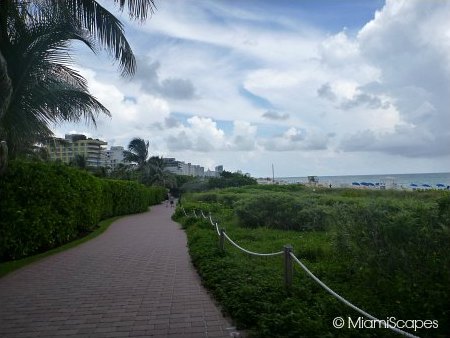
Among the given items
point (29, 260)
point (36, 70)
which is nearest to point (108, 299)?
point (29, 260)

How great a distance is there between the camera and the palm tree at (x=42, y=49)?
8.91 metres

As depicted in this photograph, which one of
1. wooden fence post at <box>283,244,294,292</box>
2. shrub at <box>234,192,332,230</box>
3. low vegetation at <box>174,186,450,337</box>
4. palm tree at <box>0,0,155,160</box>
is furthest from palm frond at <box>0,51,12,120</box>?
shrub at <box>234,192,332,230</box>

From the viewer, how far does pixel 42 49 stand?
10.2m

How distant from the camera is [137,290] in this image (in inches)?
288

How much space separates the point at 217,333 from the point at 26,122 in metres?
7.82

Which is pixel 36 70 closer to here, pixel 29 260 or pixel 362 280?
pixel 29 260

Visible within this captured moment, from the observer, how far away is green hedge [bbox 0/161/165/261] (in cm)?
991

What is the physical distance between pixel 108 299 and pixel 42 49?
21.7ft

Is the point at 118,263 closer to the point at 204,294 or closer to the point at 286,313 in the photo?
the point at 204,294

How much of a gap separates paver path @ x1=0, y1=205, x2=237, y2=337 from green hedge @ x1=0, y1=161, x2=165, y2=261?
29.8 inches

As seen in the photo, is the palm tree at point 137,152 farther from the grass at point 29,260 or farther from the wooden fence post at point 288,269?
the wooden fence post at point 288,269

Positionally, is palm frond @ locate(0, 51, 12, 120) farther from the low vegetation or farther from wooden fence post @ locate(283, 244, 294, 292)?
wooden fence post @ locate(283, 244, 294, 292)

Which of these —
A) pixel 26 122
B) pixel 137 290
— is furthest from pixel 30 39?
pixel 137 290

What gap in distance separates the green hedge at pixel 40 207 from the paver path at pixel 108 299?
0.76 metres
